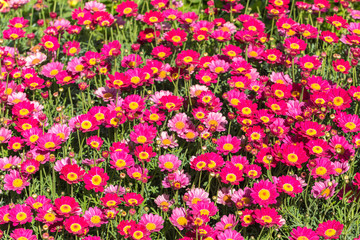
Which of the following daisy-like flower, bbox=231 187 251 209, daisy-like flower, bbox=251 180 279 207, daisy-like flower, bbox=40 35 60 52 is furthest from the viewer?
daisy-like flower, bbox=40 35 60 52

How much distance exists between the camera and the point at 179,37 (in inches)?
163

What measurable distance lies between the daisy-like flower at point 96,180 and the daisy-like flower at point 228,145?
0.72m

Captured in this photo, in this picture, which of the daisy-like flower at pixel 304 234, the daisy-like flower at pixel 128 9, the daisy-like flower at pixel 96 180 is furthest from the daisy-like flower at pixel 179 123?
the daisy-like flower at pixel 128 9

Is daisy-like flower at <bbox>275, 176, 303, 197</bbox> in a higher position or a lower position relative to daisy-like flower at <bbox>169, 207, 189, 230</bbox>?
higher

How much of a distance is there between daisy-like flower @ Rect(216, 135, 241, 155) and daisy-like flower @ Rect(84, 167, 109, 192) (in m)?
0.72

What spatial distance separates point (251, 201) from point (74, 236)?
1060 mm

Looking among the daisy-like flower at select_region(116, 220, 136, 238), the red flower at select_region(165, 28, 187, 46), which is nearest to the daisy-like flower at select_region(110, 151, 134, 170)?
the daisy-like flower at select_region(116, 220, 136, 238)

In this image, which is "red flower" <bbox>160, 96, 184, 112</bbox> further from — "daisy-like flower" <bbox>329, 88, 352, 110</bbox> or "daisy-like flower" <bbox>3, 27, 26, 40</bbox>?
"daisy-like flower" <bbox>3, 27, 26, 40</bbox>

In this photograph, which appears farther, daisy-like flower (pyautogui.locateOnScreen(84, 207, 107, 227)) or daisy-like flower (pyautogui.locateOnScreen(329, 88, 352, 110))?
daisy-like flower (pyautogui.locateOnScreen(329, 88, 352, 110))

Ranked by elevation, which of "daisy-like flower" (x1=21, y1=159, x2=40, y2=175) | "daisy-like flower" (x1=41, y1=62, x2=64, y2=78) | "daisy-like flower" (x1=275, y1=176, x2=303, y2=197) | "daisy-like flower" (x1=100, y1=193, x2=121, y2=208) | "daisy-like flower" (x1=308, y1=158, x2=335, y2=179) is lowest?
"daisy-like flower" (x1=100, y1=193, x2=121, y2=208)

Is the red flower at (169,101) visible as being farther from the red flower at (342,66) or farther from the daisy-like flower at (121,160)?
the red flower at (342,66)

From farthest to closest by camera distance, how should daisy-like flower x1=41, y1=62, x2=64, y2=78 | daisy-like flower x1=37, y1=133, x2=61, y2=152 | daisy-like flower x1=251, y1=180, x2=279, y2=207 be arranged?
1. daisy-like flower x1=41, y1=62, x2=64, y2=78
2. daisy-like flower x1=37, y1=133, x2=61, y2=152
3. daisy-like flower x1=251, y1=180, x2=279, y2=207

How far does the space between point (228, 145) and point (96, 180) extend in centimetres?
84

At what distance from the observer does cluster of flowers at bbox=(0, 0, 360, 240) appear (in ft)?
9.94
